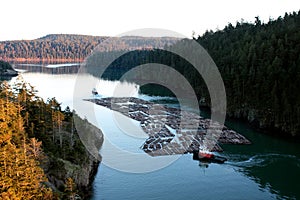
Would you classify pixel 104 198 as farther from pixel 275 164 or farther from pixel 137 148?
pixel 275 164

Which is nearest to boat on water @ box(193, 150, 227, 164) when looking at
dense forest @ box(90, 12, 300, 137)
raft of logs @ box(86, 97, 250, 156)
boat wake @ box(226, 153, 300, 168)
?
boat wake @ box(226, 153, 300, 168)

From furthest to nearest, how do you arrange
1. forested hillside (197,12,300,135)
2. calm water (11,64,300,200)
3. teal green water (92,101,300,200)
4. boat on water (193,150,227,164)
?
1. forested hillside (197,12,300,135)
2. boat on water (193,150,227,164)
3. calm water (11,64,300,200)
4. teal green water (92,101,300,200)

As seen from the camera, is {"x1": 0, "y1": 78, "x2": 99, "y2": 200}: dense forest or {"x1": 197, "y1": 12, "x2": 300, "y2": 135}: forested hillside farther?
{"x1": 197, "y1": 12, "x2": 300, "y2": 135}: forested hillside

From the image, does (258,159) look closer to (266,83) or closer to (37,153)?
(266,83)

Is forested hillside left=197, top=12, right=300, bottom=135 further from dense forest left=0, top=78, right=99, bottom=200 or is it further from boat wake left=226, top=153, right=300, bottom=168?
dense forest left=0, top=78, right=99, bottom=200

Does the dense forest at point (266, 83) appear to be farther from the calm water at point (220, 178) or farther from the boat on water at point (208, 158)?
the boat on water at point (208, 158)

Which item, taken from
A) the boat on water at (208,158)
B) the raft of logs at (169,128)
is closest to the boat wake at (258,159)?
the boat on water at (208,158)
